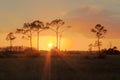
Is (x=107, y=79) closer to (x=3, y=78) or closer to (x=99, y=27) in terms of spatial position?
(x=3, y=78)

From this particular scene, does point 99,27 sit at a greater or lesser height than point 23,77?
greater

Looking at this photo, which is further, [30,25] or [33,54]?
[30,25]

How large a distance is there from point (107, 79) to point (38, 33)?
97912 mm

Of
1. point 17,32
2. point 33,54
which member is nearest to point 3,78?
point 33,54

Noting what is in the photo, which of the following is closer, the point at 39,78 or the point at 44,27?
the point at 39,78

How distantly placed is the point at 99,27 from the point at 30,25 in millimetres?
22322

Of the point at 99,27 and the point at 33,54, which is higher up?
the point at 99,27

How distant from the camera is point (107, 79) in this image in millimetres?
27469

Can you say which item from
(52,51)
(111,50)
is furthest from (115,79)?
(111,50)

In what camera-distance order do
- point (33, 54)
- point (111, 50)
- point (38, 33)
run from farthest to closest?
point (38, 33) < point (111, 50) < point (33, 54)

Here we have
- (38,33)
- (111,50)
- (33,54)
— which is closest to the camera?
(33,54)

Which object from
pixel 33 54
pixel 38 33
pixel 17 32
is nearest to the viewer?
pixel 33 54

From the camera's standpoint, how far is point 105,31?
12106cm

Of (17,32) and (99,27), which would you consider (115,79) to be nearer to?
(99,27)
